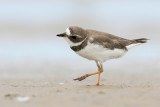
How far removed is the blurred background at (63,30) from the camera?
12367 millimetres

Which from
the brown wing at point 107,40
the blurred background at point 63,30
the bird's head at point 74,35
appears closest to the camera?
the bird's head at point 74,35

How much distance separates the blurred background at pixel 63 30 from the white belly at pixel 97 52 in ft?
9.11

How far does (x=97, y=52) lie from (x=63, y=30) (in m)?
13.2

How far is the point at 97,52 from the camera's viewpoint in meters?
8.16

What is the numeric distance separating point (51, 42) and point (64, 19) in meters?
6.48

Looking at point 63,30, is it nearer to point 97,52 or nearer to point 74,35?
point 97,52

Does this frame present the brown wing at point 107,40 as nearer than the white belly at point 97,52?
No

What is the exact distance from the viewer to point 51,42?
17.0 meters

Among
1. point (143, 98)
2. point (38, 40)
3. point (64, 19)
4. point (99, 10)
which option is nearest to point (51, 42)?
point (38, 40)

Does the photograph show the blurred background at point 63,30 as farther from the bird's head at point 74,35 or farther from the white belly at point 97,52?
the bird's head at point 74,35

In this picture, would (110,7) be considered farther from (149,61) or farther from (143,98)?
(143,98)

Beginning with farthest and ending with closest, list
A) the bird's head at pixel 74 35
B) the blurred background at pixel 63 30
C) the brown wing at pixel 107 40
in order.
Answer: the blurred background at pixel 63 30 → the brown wing at pixel 107 40 → the bird's head at pixel 74 35

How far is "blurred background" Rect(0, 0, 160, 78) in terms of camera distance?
40.6 feet

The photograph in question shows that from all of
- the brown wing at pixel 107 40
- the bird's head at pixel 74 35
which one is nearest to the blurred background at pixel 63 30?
the brown wing at pixel 107 40
